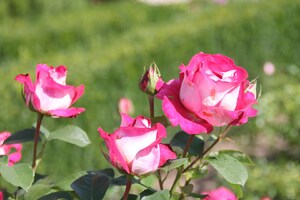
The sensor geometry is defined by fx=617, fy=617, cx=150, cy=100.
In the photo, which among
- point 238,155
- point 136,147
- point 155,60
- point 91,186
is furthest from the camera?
point 155,60

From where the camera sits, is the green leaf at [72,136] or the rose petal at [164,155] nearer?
the rose petal at [164,155]

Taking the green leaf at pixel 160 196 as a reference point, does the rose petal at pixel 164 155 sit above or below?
above

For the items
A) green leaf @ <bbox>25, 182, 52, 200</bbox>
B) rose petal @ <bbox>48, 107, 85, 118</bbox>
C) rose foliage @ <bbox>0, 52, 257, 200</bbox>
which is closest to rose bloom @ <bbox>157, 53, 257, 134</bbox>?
rose foliage @ <bbox>0, 52, 257, 200</bbox>

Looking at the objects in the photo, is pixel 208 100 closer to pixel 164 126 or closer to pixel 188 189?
pixel 164 126

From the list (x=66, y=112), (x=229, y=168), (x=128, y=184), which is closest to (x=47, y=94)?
(x=66, y=112)

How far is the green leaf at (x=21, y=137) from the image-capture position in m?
1.32

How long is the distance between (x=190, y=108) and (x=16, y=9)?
9113mm

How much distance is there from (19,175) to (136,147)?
27 cm

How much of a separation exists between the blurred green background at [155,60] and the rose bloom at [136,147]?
1.50 meters

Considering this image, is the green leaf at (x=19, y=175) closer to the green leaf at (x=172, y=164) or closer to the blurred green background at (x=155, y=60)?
the green leaf at (x=172, y=164)

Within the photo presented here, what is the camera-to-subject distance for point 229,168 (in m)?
1.16

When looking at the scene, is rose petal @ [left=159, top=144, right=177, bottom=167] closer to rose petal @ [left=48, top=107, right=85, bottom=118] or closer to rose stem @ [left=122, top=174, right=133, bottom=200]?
rose stem @ [left=122, top=174, right=133, bottom=200]

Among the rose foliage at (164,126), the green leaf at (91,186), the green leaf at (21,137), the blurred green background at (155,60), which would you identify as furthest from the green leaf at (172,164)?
the blurred green background at (155,60)

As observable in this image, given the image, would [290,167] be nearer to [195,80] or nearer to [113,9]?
[195,80]
